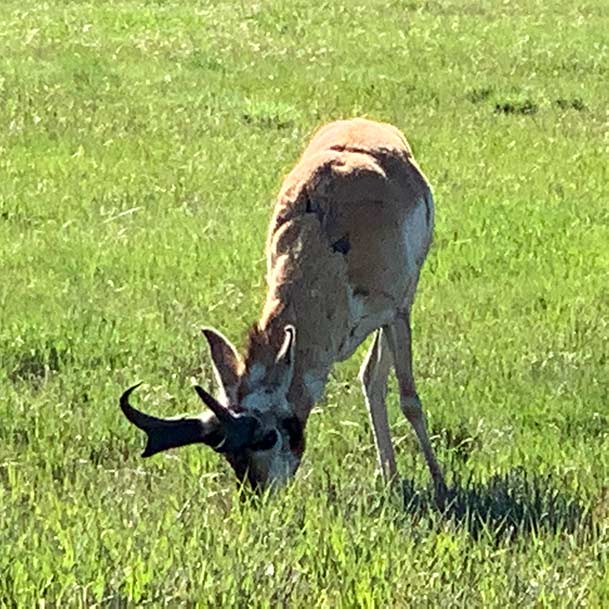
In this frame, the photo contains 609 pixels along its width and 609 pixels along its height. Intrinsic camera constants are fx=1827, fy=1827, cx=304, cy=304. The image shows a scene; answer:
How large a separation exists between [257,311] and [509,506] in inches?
140

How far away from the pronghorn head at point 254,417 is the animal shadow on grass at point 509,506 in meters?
0.53

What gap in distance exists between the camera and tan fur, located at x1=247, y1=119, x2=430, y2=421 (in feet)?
25.0

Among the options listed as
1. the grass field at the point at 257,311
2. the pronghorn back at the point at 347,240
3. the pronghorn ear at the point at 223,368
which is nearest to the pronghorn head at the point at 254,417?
the pronghorn ear at the point at 223,368

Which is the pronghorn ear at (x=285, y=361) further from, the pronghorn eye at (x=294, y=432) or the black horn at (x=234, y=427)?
the black horn at (x=234, y=427)

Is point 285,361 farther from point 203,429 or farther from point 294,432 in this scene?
point 203,429

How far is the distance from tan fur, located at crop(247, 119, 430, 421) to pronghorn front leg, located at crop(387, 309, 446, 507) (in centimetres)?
11

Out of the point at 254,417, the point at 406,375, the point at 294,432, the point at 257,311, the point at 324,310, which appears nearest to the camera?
the point at 254,417

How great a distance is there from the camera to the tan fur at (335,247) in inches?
300

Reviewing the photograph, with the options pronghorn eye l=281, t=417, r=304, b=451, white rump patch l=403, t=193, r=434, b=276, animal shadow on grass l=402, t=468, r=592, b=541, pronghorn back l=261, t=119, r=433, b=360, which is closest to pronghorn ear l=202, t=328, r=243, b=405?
pronghorn eye l=281, t=417, r=304, b=451

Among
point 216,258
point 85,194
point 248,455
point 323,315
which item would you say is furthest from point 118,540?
point 85,194

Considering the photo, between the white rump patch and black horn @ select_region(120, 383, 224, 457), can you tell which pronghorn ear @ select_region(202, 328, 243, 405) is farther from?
the white rump patch

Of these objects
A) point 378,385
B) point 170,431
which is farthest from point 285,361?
point 378,385

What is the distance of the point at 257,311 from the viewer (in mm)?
10344

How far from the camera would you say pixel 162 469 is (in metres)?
7.48
